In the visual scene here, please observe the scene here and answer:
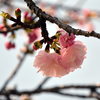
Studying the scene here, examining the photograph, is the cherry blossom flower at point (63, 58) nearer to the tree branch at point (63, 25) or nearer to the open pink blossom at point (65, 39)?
the open pink blossom at point (65, 39)

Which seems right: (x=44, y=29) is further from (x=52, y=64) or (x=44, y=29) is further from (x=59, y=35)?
(x=52, y=64)

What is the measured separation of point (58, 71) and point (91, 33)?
0.41m

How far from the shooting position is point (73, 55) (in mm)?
947

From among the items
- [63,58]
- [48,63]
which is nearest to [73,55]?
[63,58]

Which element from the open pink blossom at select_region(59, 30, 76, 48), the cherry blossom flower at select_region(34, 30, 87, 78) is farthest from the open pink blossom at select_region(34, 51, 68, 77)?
the open pink blossom at select_region(59, 30, 76, 48)

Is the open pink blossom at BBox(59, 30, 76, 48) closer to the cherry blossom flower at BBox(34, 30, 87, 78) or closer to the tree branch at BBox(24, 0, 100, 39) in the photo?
the cherry blossom flower at BBox(34, 30, 87, 78)

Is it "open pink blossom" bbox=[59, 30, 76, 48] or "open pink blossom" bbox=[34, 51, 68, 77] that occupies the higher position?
"open pink blossom" bbox=[59, 30, 76, 48]

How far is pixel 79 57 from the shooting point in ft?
3.20

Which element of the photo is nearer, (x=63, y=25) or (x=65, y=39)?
(x=63, y=25)

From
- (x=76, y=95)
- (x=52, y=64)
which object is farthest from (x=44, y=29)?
(x=76, y=95)

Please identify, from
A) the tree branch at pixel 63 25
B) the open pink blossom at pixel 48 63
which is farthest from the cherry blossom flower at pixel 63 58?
the tree branch at pixel 63 25

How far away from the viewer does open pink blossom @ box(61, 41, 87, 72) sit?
0.93 m

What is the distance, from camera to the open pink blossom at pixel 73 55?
3.04 feet

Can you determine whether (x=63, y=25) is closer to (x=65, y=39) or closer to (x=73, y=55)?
(x=65, y=39)
